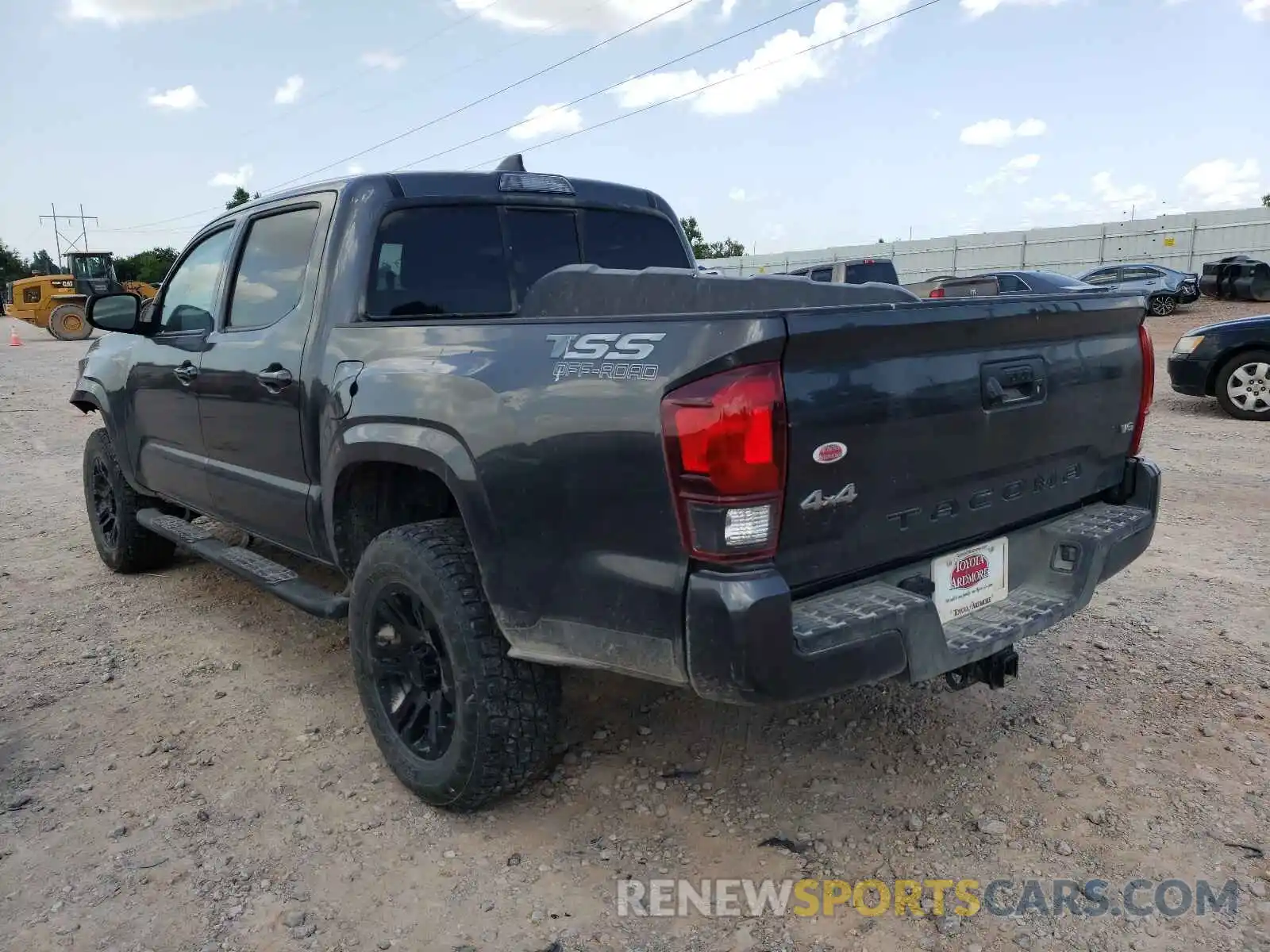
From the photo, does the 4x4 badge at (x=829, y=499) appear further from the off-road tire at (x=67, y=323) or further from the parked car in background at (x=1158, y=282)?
the off-road tire at (x=67, y=323)

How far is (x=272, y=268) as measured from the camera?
12.3 ft

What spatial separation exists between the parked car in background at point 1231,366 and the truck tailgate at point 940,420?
7385mm

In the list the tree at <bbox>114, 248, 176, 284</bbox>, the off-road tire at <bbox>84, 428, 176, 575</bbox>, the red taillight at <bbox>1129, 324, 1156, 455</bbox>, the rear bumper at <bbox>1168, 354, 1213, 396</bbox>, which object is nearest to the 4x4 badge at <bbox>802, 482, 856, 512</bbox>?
the red taillight at <bbox>1129, 324, 1156, 455</bbox>

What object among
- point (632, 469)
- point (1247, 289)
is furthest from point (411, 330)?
point (1247, 289)

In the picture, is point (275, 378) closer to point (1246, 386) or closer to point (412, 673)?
point (412, 673)

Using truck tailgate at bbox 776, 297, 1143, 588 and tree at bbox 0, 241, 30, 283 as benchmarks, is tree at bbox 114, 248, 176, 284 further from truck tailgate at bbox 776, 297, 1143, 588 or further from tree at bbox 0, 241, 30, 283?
truck tailgate at bbox 776, 297, 1143, 588

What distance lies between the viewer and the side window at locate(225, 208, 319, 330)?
3.54 metres

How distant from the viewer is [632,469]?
2.20 m

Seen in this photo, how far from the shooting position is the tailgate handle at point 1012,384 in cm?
254

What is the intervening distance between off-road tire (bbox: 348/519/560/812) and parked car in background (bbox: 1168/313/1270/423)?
897cm

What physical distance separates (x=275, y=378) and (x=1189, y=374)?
Answer: 921cm

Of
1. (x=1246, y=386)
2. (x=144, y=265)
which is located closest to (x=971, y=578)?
(x=1246, y=386)

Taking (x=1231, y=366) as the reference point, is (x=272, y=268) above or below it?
above

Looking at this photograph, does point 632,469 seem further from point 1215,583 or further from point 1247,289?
point 1247,289
